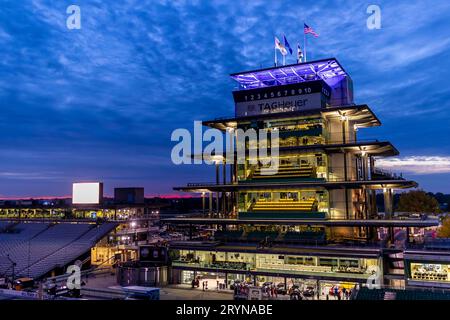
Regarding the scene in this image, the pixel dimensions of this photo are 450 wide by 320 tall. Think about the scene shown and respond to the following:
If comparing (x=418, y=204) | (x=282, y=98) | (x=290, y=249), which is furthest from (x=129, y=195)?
(x=418, y=204)

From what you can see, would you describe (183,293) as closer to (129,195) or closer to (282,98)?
(282,98)

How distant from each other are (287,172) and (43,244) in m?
42.5

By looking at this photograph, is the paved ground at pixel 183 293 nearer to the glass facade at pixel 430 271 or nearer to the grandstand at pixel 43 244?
the grandstand at pixel 43 244

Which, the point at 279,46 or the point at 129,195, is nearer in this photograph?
the point at 279,46

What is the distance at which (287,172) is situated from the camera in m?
46.7

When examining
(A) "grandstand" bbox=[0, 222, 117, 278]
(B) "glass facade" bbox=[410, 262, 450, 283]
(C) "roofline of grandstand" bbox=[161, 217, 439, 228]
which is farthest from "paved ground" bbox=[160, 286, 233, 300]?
(A) "grandstand" bbox=[0, 222, 117, 278]

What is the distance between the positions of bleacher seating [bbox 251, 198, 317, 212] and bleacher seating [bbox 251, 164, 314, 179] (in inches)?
120

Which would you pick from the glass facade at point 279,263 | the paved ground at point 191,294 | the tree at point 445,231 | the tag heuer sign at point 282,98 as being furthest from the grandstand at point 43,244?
the tree at point 445,231

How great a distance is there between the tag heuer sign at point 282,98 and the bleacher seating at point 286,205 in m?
11.4

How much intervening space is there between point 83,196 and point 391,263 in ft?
208

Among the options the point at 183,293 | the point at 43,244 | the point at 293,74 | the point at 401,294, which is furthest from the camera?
the point at 43,244

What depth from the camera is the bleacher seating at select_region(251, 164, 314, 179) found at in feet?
150

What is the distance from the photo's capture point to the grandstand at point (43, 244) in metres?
53.0
